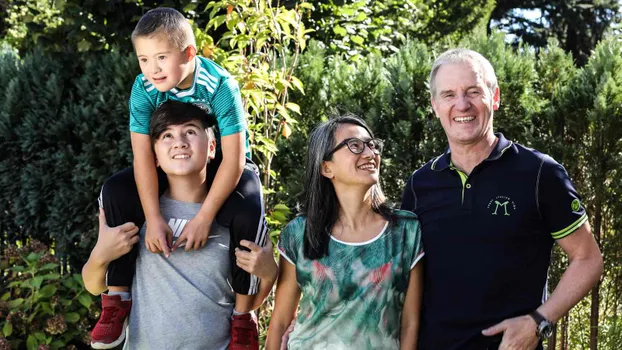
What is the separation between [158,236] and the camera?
9.16 ft

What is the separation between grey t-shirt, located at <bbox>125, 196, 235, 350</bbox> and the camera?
9.22 feet

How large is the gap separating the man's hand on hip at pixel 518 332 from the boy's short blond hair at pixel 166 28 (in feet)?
4.99

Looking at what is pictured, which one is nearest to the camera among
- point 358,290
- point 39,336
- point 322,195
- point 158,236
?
point 358,290

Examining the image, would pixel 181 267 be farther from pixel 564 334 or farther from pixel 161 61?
pixel 564 334

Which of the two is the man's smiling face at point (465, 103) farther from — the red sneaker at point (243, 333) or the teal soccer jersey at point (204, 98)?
the red sneaker at point (243, 333)

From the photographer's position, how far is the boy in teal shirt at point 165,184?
2838 millimetres

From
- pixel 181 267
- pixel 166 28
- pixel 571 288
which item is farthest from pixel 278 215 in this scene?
pixel 571 288

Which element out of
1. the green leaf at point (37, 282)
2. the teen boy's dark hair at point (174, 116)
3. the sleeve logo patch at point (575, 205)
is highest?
the teen boy's dark hair at point (174, 116)

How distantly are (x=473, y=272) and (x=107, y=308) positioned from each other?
4.41 ft

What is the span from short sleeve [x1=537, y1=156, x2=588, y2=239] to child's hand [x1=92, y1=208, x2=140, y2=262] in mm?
1460

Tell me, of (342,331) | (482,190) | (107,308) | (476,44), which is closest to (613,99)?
(476,44)

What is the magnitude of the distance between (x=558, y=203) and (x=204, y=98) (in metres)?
1.35

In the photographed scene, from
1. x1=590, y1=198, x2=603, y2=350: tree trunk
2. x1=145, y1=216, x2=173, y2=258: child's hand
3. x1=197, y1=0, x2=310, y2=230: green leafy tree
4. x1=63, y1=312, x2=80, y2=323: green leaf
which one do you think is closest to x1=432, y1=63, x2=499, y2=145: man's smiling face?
x1=145, y1=216, x2=173, y2=258: child's hand

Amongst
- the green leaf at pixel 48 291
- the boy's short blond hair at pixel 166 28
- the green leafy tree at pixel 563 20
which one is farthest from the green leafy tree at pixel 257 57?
the green leafy tree at pixel 563 20
